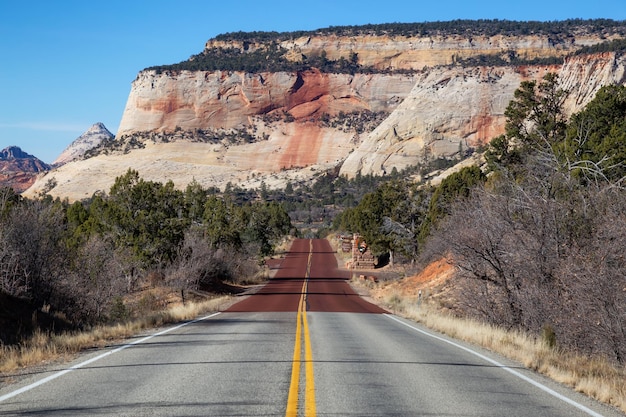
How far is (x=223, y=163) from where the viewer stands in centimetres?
14425

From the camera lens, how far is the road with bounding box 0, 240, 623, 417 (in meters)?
7.30

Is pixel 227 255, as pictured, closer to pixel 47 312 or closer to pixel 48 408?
pixel 47 312

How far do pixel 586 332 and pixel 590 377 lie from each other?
6.34 meters

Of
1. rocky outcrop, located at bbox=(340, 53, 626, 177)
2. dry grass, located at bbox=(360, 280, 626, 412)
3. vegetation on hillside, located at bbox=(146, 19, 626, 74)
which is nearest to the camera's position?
dry grass, located at bbox=(360, 280, 626, 412)

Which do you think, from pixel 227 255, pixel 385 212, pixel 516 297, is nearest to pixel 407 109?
pixel 385 212

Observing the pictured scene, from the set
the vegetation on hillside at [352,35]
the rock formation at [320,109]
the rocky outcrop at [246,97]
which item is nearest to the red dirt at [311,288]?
the rock formation at [320,109]

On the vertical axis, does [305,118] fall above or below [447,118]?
above

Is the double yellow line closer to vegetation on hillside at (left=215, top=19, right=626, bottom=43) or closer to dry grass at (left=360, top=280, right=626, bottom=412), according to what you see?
dry grass at (left=360, top=280, right=626, bottom=412)

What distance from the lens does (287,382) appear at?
348 inches

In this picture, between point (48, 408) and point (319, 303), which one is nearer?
point (48, 408)

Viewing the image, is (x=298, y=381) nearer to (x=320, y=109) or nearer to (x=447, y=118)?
(x=447, y=118)

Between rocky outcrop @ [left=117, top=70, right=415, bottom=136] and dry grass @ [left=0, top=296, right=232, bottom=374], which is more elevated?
rocky outcrop @ [left=117, top=70, right=415, bottom=136]

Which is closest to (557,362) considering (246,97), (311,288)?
(311,288)

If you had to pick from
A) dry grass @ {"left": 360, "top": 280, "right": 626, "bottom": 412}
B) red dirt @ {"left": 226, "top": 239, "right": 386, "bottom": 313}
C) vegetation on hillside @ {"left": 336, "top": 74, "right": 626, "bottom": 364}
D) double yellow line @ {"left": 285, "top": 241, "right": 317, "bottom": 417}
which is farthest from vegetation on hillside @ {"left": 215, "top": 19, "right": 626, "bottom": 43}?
double yellow line @ {"left": 285, "top": 241, "right": 317, "bottom": 417}
